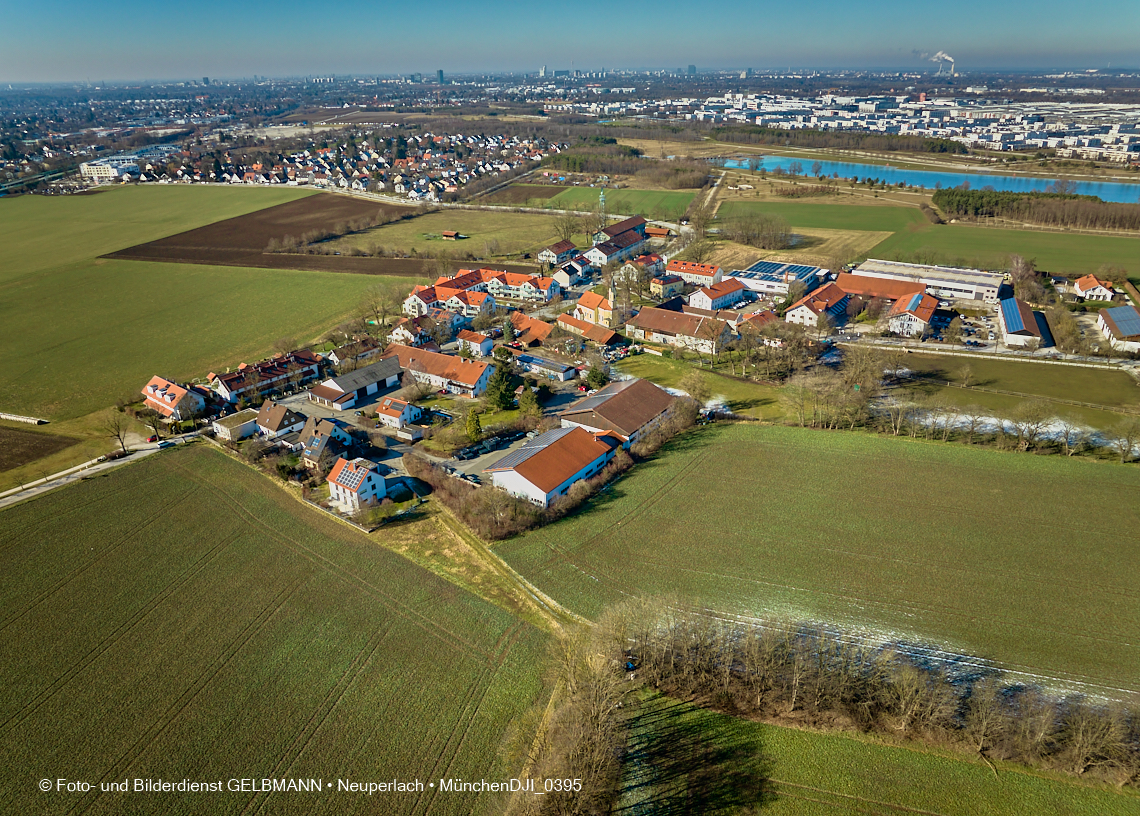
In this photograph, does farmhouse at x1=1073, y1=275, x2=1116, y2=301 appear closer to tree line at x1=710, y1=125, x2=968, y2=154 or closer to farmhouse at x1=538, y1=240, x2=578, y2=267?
farmhouse at x1=538, y1=240, x2=578, y2=267

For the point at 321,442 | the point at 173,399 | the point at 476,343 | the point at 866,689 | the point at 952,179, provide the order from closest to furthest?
the point at 866,689 → the point at 321,442 → the point at 173,399 → the point at 476,343 → the point at 952,179

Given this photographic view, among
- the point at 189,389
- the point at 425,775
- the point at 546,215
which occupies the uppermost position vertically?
the point at 546,215

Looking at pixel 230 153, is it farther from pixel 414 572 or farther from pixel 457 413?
pixel 414 572

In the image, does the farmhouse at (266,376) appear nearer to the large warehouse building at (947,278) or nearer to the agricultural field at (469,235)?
the agricultural field at (469,235)

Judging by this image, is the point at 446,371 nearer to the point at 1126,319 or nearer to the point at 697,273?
the point at 697,273

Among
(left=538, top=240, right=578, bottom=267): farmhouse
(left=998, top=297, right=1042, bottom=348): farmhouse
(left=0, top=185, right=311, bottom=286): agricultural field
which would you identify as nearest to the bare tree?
(left=538, top=240, right=578, bottom=267): farmhouse

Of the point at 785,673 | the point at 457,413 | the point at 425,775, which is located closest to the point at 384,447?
the point at 457,413

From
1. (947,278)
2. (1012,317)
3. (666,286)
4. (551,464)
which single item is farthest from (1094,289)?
(551,464)
